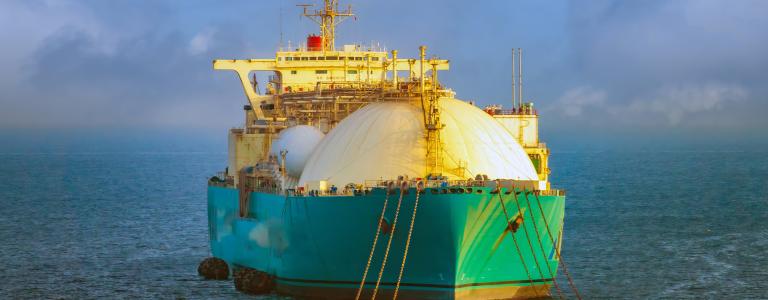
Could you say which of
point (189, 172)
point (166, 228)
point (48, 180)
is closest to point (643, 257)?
point (166, 228)

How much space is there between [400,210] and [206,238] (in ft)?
101

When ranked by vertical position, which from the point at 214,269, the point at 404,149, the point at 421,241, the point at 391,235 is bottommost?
the point at 214,269

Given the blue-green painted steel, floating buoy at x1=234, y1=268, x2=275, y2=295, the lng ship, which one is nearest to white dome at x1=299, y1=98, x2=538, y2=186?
the lng ship

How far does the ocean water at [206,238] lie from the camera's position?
53656mm

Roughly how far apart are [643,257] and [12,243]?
108 ft

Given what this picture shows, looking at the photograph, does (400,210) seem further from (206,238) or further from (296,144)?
(206,238)

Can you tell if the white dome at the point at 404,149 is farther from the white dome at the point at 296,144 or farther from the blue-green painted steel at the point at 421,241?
the white dome at the point at 296,144

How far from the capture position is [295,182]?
52125 mm

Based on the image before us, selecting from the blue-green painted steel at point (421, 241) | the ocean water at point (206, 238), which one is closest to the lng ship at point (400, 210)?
the blue-green painted steel at point (421, 241)

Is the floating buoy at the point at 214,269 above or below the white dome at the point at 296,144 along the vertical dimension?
below

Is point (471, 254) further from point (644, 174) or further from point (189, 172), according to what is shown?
point (189, 172)

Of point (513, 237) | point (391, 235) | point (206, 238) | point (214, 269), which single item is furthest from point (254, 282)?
point (206, 238)

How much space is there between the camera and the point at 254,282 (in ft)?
166

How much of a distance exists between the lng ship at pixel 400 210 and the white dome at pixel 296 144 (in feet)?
0.17
